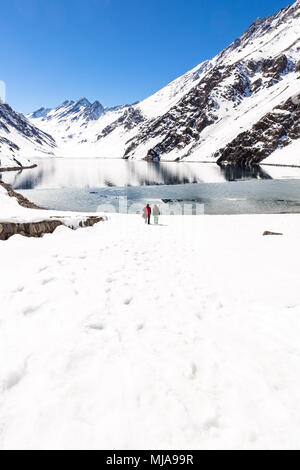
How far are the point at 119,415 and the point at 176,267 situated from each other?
5849 mm

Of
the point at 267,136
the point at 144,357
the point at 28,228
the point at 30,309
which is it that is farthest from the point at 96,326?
the point at 267,136

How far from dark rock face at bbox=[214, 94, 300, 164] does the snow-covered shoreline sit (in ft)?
472

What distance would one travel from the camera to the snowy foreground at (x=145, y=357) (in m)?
2.62

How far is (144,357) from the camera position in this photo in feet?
12.0

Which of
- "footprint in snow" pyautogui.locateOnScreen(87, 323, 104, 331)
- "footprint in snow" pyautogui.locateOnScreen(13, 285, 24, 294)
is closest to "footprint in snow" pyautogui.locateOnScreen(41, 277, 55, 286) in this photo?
"footprint in snow" pyautogui.locateOnScreen(13, 285, 24, 294)

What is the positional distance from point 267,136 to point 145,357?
158 meters

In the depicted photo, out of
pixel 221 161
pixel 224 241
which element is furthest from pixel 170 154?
pixel 224 241

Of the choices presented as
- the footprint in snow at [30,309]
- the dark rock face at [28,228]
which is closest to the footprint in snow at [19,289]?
the footprint in snow at [30,309]

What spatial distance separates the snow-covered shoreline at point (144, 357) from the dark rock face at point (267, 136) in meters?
144

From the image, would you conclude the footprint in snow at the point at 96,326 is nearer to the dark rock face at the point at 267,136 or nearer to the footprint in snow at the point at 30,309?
the footprint in snow at the point at 30,309

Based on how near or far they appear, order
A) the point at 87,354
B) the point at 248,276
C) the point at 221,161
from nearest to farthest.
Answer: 1. the point at 87,354
2. the point at 248,276
3. the point at 221,161

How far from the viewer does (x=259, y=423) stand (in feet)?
9.17

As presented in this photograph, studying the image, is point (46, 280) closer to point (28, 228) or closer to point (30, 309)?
point (30, 309)
